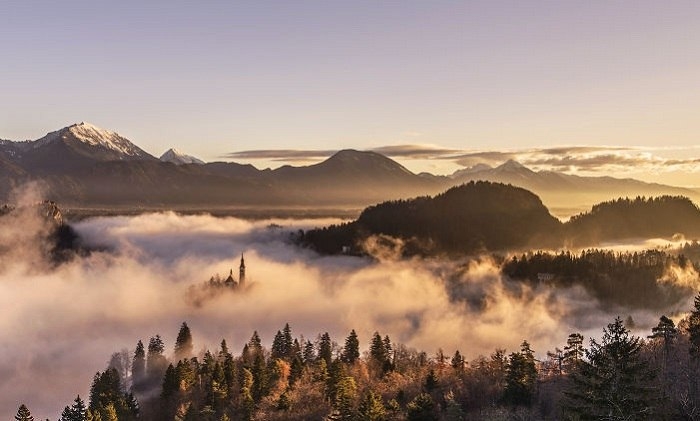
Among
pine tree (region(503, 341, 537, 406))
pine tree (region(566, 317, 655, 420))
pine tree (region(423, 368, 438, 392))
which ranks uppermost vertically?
pine tree (region(566, 317, 655, 420))

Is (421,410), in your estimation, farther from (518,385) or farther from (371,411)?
(518,385)

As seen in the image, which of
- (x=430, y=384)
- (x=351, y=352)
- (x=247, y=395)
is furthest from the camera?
(x=351, y=352)

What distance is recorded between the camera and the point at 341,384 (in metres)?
125

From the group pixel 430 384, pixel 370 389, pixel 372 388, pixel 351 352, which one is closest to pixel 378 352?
pixel 351 352

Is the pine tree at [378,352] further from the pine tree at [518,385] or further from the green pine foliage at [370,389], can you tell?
the pine tree at [518,385]

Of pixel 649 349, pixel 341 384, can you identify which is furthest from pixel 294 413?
pixel 649 349

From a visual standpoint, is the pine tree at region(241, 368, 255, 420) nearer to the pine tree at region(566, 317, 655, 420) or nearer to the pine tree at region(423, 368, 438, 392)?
the pine tree at region(423, 368, 438, 392)

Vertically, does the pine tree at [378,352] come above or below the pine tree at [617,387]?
below

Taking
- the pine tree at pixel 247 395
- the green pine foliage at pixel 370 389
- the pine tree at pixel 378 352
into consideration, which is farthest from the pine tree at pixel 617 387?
the pine tree at pixel 378 352

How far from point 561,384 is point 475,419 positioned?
24510 mm

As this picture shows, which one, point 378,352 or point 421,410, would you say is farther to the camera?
point 378,352

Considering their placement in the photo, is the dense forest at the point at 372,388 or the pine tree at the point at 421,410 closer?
the pine tree at the point at 421,410

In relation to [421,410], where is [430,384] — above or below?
below

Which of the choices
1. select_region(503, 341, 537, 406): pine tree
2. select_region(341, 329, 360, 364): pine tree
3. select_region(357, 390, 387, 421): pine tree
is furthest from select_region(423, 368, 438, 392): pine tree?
select_region(341, 329, 360, 364): pine tree
